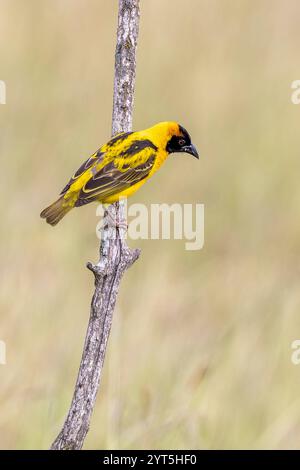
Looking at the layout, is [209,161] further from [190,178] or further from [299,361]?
[299,361]

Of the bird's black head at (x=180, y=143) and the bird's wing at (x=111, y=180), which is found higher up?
the bird's black head at (x=180, y=143)

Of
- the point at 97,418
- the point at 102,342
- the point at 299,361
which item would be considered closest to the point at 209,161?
the point at 299,361

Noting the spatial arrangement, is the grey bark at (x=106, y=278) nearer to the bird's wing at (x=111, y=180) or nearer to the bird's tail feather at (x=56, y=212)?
the bird's tail feather at (x=56, y=212)

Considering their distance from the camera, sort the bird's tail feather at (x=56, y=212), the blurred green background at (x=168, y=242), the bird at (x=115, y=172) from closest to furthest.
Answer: the bird's tail feather at (x=56, y=212)
the bird at (x=115, y=172)
the blurred green background at (x=168, y=242)

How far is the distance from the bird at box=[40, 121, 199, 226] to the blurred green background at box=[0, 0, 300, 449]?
79 cm

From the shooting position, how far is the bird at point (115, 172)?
13.3 ft

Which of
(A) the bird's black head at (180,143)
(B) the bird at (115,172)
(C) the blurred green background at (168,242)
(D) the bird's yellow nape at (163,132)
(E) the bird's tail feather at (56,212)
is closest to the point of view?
(E) the bird's tail feather at (56,212)

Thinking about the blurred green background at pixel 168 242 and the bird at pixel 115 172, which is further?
the blurred green background at pixel 168 242

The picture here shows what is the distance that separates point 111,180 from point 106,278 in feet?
3.98

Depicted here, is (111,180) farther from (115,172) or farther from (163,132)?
(163,132)

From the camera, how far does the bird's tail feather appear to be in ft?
12.8

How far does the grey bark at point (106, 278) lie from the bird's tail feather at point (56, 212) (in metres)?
0.64

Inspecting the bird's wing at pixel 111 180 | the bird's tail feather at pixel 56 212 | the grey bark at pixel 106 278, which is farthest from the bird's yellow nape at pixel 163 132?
the grey bark at pixel 106 278

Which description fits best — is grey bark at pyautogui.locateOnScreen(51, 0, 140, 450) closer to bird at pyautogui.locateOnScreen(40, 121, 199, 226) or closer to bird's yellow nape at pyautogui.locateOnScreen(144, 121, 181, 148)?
bird at pyautogui.locateOnScreen(40, 121, 199, 226)
